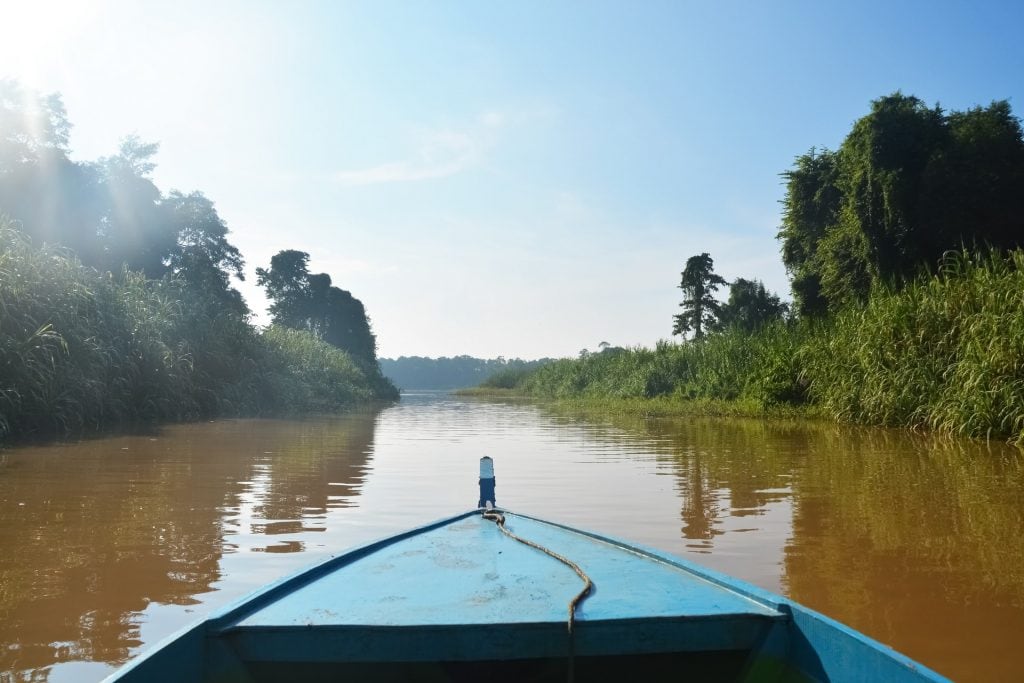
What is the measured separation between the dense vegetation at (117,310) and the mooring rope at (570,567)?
28.3ft

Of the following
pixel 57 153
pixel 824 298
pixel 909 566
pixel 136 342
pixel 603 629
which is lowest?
pixel 909 566

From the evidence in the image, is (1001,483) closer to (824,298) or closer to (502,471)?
(502,471)

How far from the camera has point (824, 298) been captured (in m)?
20.5

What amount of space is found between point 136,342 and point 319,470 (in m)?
7.35

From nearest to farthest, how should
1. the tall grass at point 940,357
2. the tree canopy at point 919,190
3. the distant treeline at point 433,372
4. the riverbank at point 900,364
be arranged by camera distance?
the tall grass at point 940,357 → the riverbank at point 900,364 → the tree canopy at point 919,190 → the distant treeline at point 433,372

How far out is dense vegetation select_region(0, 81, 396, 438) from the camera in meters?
10.7

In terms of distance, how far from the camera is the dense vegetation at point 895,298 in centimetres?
1006

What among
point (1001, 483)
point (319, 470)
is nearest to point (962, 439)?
point (1001, 483)

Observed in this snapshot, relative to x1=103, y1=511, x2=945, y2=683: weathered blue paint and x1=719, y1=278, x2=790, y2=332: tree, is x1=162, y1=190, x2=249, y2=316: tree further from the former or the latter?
x1=103, y1=511, x2=945, y2=683: weathered blue paint

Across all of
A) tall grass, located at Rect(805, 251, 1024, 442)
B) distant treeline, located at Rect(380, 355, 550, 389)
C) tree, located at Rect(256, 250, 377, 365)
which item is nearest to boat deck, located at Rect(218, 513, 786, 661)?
tall grass, located at Rect(805, 251, 1024, 442)

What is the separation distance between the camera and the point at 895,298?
12297 millimetres

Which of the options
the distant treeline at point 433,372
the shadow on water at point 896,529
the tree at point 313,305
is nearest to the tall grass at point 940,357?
the shadow on water at point 896,529

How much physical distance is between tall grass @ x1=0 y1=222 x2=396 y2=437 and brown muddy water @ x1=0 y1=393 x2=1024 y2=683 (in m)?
1.29

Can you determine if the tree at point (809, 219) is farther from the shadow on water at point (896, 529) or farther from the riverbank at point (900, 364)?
the shadow on water at point (896, 529)
